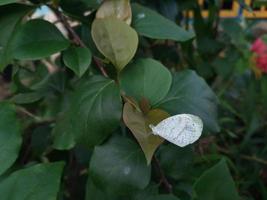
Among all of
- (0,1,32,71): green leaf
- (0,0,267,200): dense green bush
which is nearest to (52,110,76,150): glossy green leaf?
(0,0,267,200): dense green bush

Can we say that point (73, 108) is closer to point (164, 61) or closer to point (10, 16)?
point (10, 16)

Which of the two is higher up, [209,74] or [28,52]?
[28,52]

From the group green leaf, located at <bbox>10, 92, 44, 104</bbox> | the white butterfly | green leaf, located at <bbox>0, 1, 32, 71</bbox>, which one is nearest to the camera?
the white butterfly

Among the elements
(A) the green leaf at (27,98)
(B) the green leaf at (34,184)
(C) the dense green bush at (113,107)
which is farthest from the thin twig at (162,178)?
(A) the green leaf at (27,98)

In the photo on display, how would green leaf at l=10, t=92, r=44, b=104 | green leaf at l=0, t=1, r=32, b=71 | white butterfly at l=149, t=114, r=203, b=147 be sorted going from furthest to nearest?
green leaf at l=10, t=92, r=44, b=104, green leaf at l=0, t=1, r=32, b=71, white butterfly at l=149, t=114, r=203, b=147

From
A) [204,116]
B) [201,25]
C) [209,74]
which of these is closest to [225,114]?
[209,74]

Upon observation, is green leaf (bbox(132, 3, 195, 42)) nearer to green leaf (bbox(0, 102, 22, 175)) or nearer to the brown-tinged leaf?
the brown-tinged leaf
